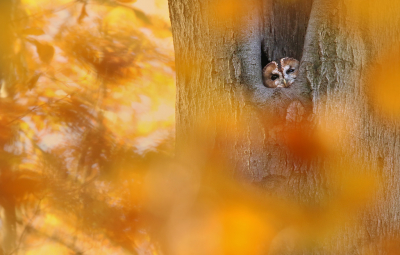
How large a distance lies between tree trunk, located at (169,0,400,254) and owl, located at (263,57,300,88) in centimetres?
28

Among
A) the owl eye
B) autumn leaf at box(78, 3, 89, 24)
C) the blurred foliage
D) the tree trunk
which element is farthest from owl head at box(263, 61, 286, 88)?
autumn leaf at box(78, 3, 89, 24)

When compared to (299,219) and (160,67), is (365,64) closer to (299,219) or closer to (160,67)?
(299,219)

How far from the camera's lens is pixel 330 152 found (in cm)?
103

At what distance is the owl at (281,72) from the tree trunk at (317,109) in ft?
0.93

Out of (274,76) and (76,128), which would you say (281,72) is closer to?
(274,76)

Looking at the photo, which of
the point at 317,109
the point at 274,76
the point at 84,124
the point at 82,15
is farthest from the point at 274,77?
the point at 82,15

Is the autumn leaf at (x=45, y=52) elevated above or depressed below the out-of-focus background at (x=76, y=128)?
above

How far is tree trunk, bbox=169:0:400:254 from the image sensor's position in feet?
3.40

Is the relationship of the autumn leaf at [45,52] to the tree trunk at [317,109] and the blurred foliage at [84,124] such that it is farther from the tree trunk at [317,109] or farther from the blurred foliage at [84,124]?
the tree trunk at [317,109]

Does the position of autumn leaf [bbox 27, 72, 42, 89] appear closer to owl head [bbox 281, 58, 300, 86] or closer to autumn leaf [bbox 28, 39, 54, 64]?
autumn leaf [bbox 28, 39, 54, 64]

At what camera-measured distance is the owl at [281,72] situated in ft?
4.67

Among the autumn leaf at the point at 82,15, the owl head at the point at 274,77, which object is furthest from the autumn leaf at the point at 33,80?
the owl head at the point at 274,77

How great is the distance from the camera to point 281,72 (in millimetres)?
1549

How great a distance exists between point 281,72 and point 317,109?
1.77 feet
